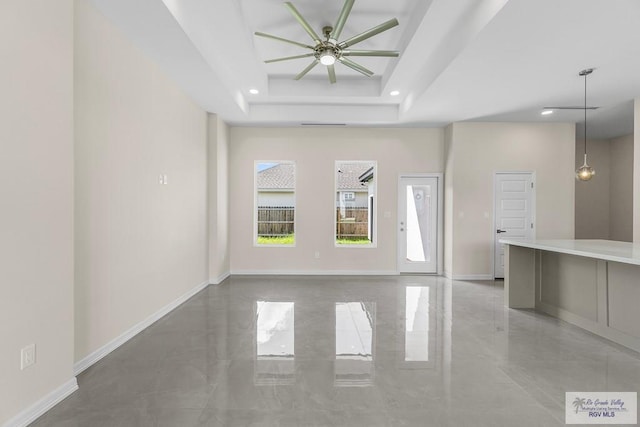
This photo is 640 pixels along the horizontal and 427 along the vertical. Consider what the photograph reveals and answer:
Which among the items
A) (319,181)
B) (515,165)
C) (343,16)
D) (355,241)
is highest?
(343,16)

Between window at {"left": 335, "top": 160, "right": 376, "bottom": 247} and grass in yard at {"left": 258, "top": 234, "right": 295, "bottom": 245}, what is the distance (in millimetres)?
951

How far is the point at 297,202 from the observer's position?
252 inches

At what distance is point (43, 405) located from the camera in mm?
1980

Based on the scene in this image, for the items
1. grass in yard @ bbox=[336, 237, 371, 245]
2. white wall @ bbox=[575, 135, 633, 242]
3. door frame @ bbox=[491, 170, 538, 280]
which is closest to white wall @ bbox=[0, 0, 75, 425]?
grass in yard @ bbox=[336, 237, 371, 245]

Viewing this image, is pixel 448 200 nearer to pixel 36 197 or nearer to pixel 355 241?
pixel 355 241

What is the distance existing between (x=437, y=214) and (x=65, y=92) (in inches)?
238

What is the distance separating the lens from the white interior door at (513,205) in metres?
6.01

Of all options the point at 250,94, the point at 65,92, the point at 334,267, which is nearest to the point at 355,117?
the point at 250,94

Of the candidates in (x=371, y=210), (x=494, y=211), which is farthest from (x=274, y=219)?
(x=494, y=211)

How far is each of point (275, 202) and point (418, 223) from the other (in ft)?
9.83

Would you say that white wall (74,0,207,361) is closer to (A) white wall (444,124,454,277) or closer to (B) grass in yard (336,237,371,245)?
(B) grass in yard (336,237,371,245)

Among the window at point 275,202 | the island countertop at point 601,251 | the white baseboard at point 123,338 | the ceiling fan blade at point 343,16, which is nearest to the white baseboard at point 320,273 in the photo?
the window at point 275,202

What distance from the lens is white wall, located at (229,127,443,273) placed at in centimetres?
637

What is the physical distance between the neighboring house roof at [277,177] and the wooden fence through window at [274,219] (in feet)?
1.43
